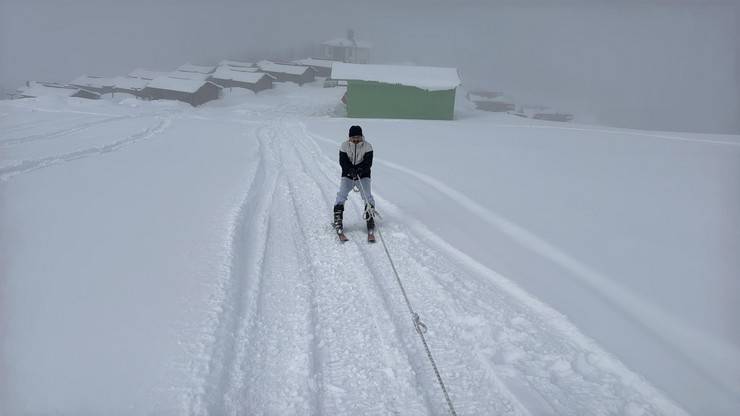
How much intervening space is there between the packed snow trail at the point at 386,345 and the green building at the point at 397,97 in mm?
27667

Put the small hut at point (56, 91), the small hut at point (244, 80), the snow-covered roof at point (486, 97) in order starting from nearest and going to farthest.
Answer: the small hut at point (56, 91)
the small hut at point (244, 80)
the snow-covered roof at point (486, 97)

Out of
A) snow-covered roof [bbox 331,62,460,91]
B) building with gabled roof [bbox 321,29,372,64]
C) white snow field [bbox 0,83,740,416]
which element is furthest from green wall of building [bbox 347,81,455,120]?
building with gabled roof [bbox 321,29,372,64]

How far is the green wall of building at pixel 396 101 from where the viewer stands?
32.2m

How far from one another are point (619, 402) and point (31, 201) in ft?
29.4

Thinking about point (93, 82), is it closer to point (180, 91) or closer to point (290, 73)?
point (180, 91)

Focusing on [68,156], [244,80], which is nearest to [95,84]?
[244,80]

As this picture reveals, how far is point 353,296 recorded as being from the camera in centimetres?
465

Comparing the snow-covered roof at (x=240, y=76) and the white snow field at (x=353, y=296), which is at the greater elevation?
the snow-covered roof at (x=240, y=76)

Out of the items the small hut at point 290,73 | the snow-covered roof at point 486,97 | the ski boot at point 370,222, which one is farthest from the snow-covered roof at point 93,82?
the ski boot at point 370,222

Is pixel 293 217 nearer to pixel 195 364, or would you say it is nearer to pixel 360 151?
pixel 360 151

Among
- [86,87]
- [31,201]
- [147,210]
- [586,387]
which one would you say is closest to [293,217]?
[147,210]

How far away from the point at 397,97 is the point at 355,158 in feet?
87.9

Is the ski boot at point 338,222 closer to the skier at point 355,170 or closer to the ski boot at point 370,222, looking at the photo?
the skier at point 355,170

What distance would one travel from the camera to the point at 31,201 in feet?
24.0
